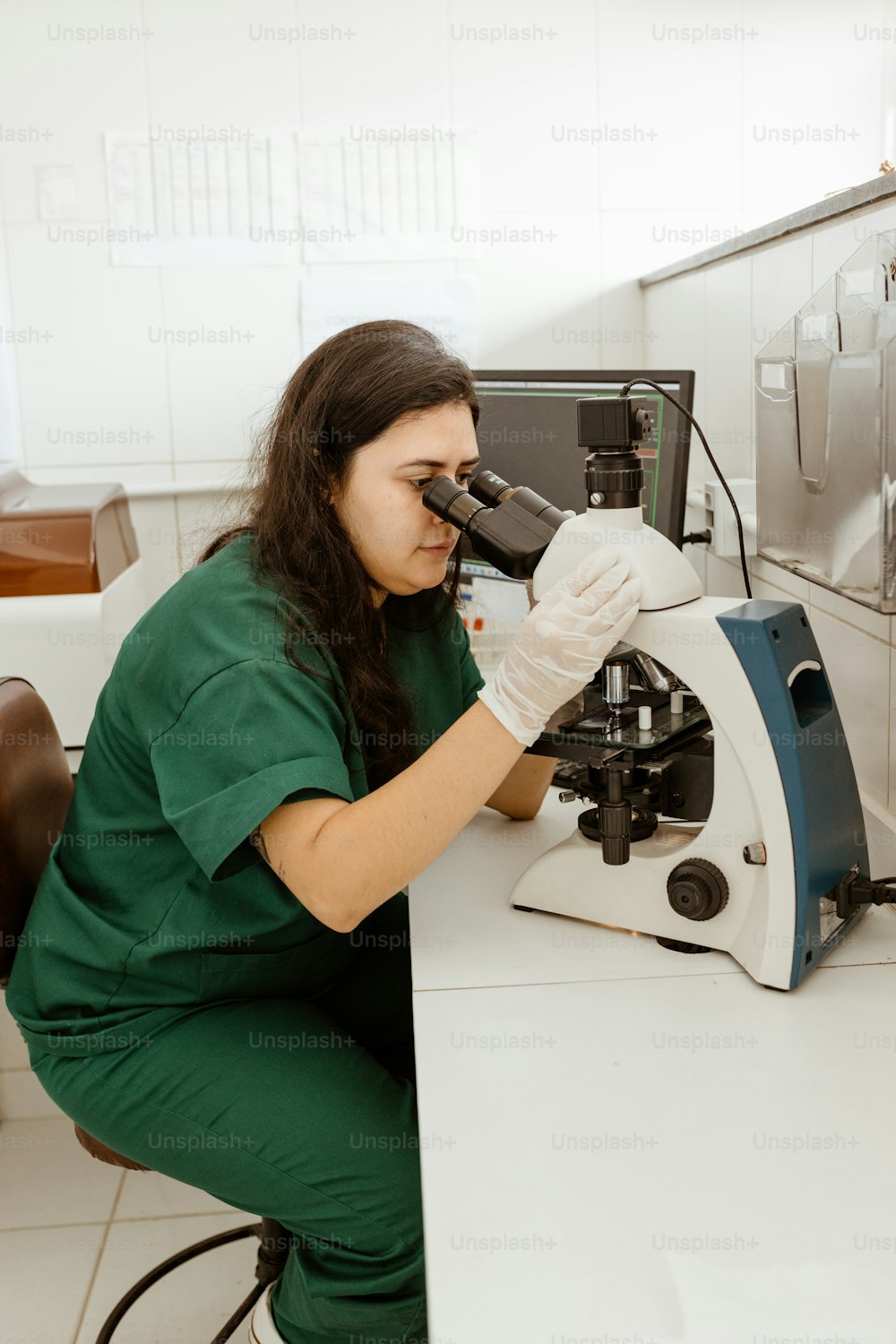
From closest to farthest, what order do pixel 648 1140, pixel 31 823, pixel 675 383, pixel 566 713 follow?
pixel 648 1140
pixel 566 713
pixel 31 823
pixel 675 383

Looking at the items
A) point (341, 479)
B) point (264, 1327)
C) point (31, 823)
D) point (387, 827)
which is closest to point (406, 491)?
point (341, 479)

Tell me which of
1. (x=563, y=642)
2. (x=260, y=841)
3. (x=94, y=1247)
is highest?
(x=563, y=642)

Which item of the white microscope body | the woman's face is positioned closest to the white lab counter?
the white microscope body

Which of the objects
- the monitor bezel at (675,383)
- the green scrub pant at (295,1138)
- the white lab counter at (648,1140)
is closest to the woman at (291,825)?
the green scrub pant at (295,1138)

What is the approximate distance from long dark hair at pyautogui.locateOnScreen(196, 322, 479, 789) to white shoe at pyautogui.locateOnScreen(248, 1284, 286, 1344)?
23.4 inches

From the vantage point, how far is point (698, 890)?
1.08 metres

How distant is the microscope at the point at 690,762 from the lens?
1032mm

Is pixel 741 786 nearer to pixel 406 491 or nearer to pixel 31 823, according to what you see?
pixel 406 491

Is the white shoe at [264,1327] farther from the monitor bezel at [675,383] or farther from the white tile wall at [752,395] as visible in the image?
the monitor bezel at [675,383]

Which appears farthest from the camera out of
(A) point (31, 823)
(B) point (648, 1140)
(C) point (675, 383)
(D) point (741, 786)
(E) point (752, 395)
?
(E) point (752, 395)

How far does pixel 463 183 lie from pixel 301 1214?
207 centimetres

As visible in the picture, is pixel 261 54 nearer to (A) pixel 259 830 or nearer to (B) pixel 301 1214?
(A) pixel 259 830

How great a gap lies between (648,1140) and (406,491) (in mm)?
696

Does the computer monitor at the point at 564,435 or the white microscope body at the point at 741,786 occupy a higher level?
the computer monitor at the point at 564,435
